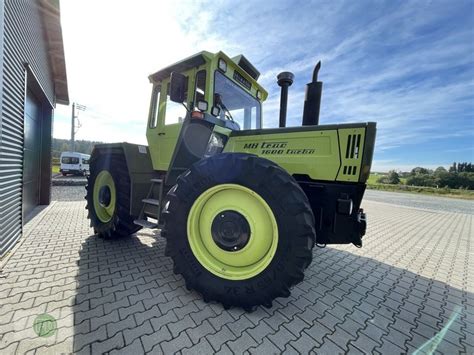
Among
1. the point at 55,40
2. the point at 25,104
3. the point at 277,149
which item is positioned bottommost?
the point at 277,149

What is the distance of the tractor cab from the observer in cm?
290

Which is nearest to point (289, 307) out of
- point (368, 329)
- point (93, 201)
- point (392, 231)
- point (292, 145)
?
point (368, 329)

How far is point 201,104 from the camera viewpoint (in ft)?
8.91

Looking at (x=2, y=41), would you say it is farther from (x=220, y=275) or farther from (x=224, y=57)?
(x=220, y=275)

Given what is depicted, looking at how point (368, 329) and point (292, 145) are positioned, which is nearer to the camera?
point (368, 329)

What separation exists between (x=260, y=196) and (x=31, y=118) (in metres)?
6.10

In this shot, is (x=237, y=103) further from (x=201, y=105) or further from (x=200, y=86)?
(x=201, y=105)

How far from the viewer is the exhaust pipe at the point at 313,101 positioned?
2.69m

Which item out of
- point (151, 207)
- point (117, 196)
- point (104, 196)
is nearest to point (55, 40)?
point (104, 196)

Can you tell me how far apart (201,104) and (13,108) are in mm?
3076

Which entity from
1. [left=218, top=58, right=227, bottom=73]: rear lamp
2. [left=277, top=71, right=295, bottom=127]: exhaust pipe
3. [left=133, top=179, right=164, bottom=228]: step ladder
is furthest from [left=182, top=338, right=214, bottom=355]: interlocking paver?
[left=218, top=58, right=227, bottom=73]: rear lamp

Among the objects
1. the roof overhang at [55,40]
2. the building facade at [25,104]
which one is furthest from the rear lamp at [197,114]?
the roof overhang at [55,40]

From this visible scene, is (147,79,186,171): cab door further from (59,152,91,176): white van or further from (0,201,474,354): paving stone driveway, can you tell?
(59,152,91,176): white van

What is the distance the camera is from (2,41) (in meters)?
2.82
